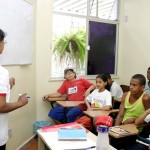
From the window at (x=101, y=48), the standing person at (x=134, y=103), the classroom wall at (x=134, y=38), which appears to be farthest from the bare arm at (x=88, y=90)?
the classroom wall at (x=134, y=38)

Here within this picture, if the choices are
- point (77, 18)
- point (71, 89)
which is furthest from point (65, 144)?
point (77, 18)

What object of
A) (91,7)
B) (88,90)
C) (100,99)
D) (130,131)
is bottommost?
(130,131)

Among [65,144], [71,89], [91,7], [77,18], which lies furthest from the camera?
[91,7]

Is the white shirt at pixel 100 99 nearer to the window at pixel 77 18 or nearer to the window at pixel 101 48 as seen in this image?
the window at pixel 77 18

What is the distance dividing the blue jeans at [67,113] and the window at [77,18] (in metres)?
0.83

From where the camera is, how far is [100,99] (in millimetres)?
3375

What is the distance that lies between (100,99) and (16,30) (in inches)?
65.8

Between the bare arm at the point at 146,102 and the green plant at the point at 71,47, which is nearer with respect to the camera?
the bare arm at the point at 146,102

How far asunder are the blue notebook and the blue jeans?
5.49 ft

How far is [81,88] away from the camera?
13.1 feet

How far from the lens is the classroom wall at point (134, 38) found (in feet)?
14.2

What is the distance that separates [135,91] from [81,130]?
1075 millimetres

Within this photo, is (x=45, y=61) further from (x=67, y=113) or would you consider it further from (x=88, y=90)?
(x=67, y=113)

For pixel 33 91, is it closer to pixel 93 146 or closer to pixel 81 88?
pixel 81 88
